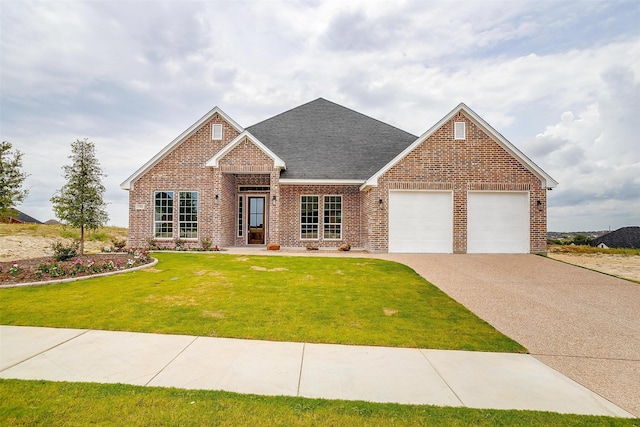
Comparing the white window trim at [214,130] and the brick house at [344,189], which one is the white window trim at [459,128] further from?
the white window trim at [214,130]

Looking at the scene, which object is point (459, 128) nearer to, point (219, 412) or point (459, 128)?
point (459, 128)

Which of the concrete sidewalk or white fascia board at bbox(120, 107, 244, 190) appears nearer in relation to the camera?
the concrete sidewalk

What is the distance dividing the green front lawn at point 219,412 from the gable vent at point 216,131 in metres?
14.9

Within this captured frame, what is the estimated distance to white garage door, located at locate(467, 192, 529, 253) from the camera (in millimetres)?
14828

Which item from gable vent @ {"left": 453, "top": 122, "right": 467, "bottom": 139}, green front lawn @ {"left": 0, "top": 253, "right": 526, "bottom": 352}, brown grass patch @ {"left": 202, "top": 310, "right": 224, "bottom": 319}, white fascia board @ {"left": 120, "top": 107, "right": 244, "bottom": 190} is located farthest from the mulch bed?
gable vent @ {"left": 453, "top": 122, "right": 467, "bottom": 139}

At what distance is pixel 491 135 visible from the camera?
1490cm

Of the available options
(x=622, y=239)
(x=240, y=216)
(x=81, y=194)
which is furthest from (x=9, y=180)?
(x=622, y=239)

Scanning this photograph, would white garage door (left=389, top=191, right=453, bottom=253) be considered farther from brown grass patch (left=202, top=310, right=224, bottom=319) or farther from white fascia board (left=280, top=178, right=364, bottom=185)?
brown grass patch (left=202, top=310, right=224, bottom=319)

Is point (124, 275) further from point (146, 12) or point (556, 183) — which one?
point (556, 183)

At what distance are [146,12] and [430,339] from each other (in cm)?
1192

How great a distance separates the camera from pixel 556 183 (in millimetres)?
14641

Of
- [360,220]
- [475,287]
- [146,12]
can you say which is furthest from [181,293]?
[360,220]

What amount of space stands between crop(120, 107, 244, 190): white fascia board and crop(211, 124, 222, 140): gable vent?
1.62 feet

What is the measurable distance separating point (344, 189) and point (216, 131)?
747 cm
